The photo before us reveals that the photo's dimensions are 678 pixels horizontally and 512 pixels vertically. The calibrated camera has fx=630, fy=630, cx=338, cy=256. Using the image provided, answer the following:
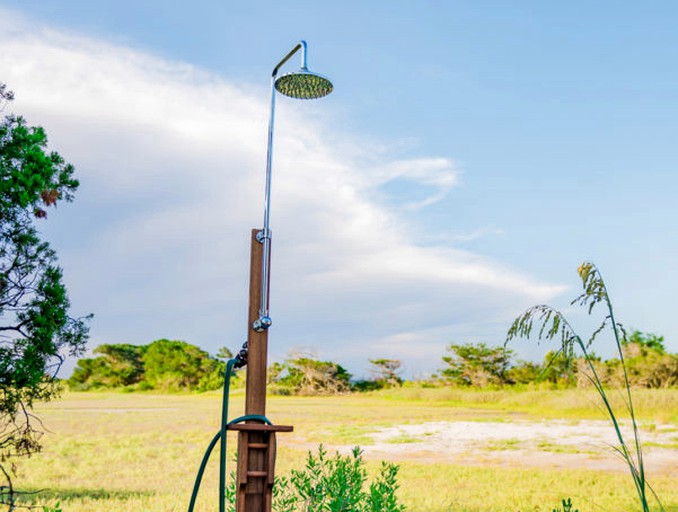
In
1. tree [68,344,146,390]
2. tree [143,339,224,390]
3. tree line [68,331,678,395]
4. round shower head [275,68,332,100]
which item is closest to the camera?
round shower head [275,68,332,100]

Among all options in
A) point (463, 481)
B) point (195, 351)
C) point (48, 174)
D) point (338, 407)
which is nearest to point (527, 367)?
point (338, 407)

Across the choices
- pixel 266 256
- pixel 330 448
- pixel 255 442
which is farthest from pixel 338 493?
pixel 330 448

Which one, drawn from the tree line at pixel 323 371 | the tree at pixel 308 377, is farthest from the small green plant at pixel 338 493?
the tree at pixel 308 377

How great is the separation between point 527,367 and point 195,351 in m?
11.6

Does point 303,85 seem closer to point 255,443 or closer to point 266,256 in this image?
point 266,256

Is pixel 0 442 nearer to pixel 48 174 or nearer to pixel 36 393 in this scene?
pixel 36 393

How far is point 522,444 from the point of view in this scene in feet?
29.7

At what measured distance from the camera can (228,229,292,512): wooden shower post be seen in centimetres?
241

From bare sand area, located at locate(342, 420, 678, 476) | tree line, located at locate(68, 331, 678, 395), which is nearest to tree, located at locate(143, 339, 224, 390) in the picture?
tree line, located at locate(68, 331, 678, 395)

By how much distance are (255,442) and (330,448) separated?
21.8ft

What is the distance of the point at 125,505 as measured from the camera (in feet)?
17.2

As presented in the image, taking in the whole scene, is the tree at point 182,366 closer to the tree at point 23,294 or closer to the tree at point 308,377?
the tree at point 308,377

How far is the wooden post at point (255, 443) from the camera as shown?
2408 millimetres

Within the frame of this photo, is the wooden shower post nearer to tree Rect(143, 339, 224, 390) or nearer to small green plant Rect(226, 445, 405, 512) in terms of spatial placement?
small green plant Rect(226, 445, 405, 512)
